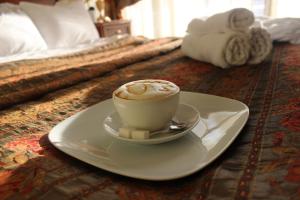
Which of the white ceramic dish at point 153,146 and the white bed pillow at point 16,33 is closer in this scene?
the white ceramic dish at point 153,146

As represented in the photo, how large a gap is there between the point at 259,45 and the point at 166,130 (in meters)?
0.87

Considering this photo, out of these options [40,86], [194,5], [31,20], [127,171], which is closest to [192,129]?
[127,171]

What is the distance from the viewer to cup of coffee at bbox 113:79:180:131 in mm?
515

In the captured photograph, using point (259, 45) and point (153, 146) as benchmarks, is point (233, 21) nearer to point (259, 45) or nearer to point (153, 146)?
point (259, 45)

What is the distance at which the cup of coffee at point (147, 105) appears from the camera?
0.52m

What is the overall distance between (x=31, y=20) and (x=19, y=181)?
1.98m

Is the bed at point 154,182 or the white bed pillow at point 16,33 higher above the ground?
the white bed pillow at point 16,33

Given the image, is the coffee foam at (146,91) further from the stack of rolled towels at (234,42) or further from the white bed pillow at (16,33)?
the white bed pillow at (16,33)

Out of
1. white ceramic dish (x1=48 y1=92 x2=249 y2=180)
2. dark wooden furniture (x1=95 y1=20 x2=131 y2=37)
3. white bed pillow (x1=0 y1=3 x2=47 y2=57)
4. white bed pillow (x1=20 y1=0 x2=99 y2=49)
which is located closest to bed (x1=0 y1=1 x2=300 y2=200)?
white ceramic dish (x1=48 y1=92 x2=249 y2=180)

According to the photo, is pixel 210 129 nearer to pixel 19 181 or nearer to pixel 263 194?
pixel 263 194

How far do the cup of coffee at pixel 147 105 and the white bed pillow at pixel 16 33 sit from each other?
1557 mm

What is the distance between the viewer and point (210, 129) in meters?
0.58

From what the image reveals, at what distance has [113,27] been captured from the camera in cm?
311

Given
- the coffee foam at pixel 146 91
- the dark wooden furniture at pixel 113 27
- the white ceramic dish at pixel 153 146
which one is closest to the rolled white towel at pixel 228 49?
the white ceramic dish at pixel 153 146
